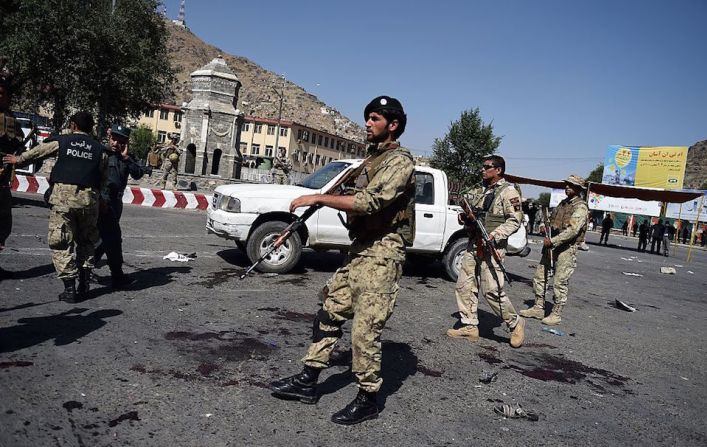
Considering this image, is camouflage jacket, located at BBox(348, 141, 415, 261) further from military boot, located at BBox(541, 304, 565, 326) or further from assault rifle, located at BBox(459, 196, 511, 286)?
military boot, located at BBox(541, 304, 565, 326)

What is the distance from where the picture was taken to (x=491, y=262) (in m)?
5.56

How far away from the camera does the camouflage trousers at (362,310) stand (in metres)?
3.26

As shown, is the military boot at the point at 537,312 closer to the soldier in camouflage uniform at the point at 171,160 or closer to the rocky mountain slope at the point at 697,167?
the soldier in camouflage uniform at the point at 171,160

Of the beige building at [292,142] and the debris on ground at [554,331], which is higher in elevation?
the beige building at [292,142]

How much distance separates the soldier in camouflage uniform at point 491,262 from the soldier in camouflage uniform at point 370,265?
7.78 feet

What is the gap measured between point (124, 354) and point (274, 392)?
136cm

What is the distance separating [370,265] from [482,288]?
267 centimetres

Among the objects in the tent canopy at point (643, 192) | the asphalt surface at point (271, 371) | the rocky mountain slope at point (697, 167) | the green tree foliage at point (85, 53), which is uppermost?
the rocky mountain slope at point (697, 167)

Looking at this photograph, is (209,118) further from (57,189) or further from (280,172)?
(57,189)

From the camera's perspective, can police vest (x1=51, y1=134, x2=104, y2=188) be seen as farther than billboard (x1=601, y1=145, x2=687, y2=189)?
No

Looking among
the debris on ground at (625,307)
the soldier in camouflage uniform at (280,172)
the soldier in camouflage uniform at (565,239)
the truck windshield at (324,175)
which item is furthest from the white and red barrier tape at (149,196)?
the debris on ground at (625,307)

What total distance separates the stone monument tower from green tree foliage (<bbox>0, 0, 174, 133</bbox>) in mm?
3266

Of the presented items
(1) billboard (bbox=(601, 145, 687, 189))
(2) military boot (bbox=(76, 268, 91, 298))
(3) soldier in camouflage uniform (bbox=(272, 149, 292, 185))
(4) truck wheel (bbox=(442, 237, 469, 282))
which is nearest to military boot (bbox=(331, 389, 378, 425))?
(2) military boot (bbox=(76, 268, 91, 298))

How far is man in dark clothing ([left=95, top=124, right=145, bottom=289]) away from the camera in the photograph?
19.6 ft
